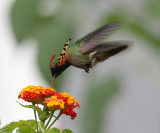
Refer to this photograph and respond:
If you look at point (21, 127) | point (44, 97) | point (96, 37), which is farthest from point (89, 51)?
point (21, 127)

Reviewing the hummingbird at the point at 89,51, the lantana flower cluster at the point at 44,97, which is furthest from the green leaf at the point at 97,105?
the lantana flower cluster at the point at 44,97

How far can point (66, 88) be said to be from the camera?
192 cm

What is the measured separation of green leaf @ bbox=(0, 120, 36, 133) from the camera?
1.52 meters

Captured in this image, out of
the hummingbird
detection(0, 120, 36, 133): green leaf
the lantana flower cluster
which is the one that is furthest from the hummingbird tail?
detection(0, 120, 36, 133): green leaf

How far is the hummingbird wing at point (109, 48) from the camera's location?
175 cm

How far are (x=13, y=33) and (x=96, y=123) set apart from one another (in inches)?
20.0

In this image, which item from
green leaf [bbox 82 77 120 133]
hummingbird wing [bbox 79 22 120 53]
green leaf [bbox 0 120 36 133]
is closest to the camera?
green leaf [bbox 0 120 36 133]

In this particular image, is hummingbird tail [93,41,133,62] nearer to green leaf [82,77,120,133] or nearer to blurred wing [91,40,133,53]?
blurred wing [91,40,133,53]

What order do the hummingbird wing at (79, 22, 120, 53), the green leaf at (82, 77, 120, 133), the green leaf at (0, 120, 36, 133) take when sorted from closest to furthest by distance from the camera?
1. the green leaf at (0, 120, 36, 133)
2. the hummingbird wing at (79, 22, 120, 53)
3. the green leaf at (82, 77, 120, 133)

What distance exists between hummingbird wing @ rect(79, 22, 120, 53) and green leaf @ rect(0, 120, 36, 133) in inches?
16.2

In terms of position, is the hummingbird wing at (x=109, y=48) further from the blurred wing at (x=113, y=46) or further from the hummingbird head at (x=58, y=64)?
the hummingbird head at (x=58, y=64)

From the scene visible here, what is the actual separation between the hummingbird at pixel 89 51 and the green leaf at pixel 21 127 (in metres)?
0.28

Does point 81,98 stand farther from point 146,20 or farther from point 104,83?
point 146,20

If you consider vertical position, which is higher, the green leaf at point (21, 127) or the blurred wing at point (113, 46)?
the blurred wing at point (113, 46)
